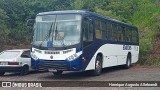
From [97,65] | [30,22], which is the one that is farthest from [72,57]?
[30,22]

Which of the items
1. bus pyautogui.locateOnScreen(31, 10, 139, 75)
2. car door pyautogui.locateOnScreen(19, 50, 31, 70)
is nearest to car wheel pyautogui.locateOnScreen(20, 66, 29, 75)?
car door pyautogui.locateOnScreen(19, 50, 31, 70)

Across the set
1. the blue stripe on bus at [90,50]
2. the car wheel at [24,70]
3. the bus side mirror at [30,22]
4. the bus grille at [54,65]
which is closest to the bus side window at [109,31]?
the blue stripe on bus at [90,50]

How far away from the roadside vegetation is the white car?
12.2 m

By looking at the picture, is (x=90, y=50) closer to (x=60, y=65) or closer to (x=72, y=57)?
(x=72, y=57)

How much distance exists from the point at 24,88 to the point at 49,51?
9.59 ft

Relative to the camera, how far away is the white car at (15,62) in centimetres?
1712

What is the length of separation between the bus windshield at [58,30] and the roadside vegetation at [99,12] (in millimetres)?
13468

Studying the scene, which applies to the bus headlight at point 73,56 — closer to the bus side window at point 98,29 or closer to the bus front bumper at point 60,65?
the bus front bumper at point 60,65

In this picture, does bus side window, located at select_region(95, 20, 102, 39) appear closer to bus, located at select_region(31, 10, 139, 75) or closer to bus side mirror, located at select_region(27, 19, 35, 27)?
bus, located at select_region(31, 10, 139, 75)

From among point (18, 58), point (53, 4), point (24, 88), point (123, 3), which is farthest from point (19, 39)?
point (24, 88)

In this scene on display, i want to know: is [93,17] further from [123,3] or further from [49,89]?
[123,3]

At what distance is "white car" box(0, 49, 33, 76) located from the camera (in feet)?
56.2

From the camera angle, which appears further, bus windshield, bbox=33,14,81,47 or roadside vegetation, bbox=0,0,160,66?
roadside vegetation, bbox=0,0,160,66

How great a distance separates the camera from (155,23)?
3147 centimetres
